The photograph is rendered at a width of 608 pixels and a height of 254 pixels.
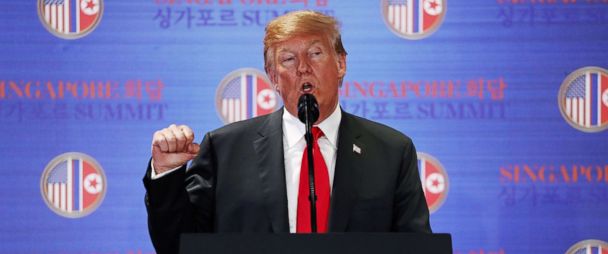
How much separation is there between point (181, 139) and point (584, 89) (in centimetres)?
216

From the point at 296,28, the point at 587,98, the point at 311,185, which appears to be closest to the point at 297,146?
the point at 296,28

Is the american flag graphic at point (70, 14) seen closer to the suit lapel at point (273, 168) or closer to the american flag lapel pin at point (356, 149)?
the suit lapel at point (273, 168)

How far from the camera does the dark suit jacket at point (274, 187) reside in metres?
2.21

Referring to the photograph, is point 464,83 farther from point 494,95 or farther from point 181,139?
point 181,139

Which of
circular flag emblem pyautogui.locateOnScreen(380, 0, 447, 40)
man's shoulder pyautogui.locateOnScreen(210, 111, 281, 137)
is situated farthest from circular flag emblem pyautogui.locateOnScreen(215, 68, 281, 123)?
man's shoulder pyautogui.locateOnScreen(210, 111, 281, 137)

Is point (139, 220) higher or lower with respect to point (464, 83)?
lower

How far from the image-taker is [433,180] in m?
3.48

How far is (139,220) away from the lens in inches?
137

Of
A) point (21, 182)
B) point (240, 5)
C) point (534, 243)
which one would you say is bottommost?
point (534, 243)

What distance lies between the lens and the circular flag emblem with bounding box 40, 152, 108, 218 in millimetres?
3453

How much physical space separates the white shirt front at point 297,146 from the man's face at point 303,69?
0.05 metres

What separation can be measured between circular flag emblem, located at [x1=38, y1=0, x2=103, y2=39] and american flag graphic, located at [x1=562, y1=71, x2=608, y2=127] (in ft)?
6.51

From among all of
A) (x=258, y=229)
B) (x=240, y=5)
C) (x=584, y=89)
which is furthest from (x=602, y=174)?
(x=258, y=229)

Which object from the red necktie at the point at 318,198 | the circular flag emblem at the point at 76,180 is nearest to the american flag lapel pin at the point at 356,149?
the red necktie at the point at 318,198
